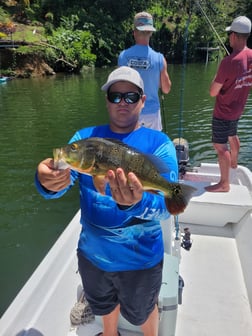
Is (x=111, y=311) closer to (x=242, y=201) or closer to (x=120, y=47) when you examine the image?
(x=242, y=201)

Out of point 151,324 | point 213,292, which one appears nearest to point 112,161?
point 151,324

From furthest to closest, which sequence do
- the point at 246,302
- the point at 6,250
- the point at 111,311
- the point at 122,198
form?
the point at 6,250 → the point at 246,302 → the point at 111,311 → the point at 122,198

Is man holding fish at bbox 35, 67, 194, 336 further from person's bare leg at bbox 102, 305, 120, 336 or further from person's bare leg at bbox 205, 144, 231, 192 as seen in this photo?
Result: person's bare leg at bbox 205, 144, 231, 192

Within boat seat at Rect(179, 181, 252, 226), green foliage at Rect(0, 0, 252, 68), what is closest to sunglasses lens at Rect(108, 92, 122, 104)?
boat seat at Rect(179, 181, 252, 226)

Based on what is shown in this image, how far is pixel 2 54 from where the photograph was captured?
28.7 m

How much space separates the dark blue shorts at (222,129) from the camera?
4.61m

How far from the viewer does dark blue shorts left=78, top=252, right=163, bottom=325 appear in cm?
213

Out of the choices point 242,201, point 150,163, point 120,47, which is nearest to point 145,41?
point 242,201

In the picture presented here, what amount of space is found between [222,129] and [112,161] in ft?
10.7

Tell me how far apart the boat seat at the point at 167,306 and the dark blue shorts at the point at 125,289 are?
437 mm

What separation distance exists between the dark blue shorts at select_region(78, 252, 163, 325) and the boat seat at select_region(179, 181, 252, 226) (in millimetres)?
2328

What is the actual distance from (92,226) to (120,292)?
1.64ft

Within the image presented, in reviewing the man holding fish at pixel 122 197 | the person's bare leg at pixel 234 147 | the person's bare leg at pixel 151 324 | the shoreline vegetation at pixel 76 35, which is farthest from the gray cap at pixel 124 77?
the shoreline vegetation at pixel 76 35

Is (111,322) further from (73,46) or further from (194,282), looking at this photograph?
(73,46)
